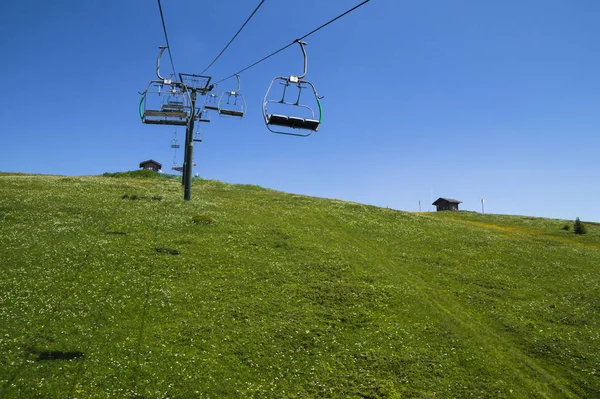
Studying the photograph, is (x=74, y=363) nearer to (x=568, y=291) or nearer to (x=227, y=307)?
(x=227, y=307)

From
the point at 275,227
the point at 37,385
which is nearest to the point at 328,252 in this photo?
the point at 275,227

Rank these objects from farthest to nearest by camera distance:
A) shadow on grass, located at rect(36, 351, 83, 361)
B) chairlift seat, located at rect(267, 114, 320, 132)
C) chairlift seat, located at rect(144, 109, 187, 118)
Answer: chairlift seat, located at rect(144, 109, 187, 118) < shadow on grass, located at rect(36, 351, 83, 361) < chairlift seat, located at rect(267, 114, 320, 132)

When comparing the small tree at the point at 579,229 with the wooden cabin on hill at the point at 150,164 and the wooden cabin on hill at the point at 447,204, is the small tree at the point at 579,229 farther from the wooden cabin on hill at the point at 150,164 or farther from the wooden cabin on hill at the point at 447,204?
the wooden cabin on hill at the point at 150,164

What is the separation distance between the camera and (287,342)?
25016 mm

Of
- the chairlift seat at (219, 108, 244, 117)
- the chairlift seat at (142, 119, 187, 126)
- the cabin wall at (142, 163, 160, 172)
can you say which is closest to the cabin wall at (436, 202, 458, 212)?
the cabin wall at (142, 163, 160, 172)

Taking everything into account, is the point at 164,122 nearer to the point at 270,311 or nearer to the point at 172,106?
the point at 172,106

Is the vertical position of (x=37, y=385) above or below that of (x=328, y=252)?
below

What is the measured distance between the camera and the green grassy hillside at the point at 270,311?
21.2m

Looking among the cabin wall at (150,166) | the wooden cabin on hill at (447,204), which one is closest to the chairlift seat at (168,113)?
the cabin wall at (150,166)

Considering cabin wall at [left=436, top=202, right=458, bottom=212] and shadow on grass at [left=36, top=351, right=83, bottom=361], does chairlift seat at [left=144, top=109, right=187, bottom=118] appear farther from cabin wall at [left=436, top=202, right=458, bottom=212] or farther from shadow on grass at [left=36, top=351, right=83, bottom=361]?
cabin wall at [left=436, top=202, right=458, bottom=212]

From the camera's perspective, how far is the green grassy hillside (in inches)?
835

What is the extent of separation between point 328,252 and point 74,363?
85.9ft

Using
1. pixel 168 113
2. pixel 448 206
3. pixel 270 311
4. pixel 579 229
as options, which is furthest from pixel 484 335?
pixel 448 206

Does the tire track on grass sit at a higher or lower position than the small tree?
lower
